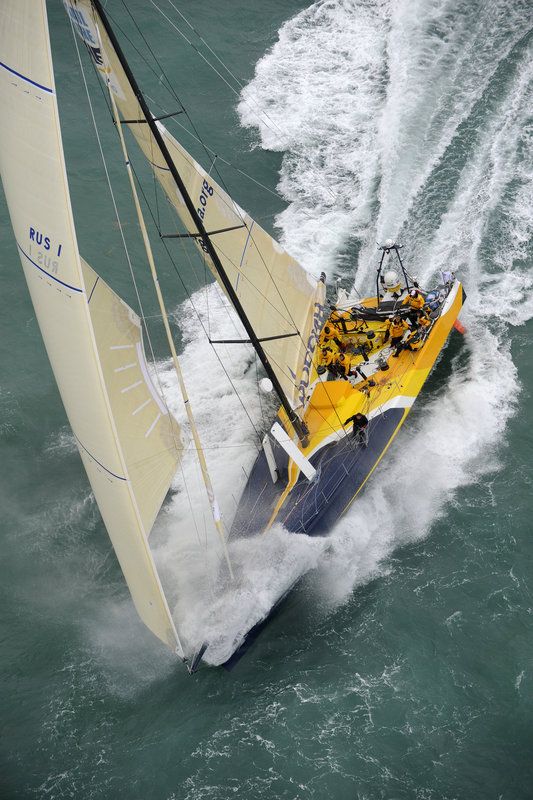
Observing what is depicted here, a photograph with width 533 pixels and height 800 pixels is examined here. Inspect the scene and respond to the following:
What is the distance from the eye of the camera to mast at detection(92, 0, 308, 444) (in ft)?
35.3

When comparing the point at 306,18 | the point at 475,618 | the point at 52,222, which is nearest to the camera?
the point at 52,222

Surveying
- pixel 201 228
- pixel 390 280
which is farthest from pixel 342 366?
pixel 201 228

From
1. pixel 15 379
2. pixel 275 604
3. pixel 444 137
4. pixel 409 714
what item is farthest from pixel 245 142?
pixel 409 714

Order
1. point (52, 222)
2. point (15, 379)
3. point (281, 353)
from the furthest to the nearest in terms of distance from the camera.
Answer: point (15, 379), point (281, 353), point (52, 222)

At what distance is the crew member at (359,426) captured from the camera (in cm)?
1466

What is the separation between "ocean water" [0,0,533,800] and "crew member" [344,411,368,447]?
2.96ft

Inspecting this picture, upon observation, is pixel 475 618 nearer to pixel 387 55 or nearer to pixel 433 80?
pixel 433 80

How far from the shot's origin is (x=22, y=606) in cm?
1370

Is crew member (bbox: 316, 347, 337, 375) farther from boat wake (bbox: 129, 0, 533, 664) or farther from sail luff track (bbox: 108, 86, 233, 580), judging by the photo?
sail luff track (bbox: 108, 86, 233, 580)

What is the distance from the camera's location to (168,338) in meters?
11.5

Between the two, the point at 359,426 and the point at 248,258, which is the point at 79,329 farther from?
the point at 359,426

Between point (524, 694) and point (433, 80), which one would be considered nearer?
point (524, 694)

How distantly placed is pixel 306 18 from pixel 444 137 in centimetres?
779

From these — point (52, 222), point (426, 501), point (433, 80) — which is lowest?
point (426, 501)
